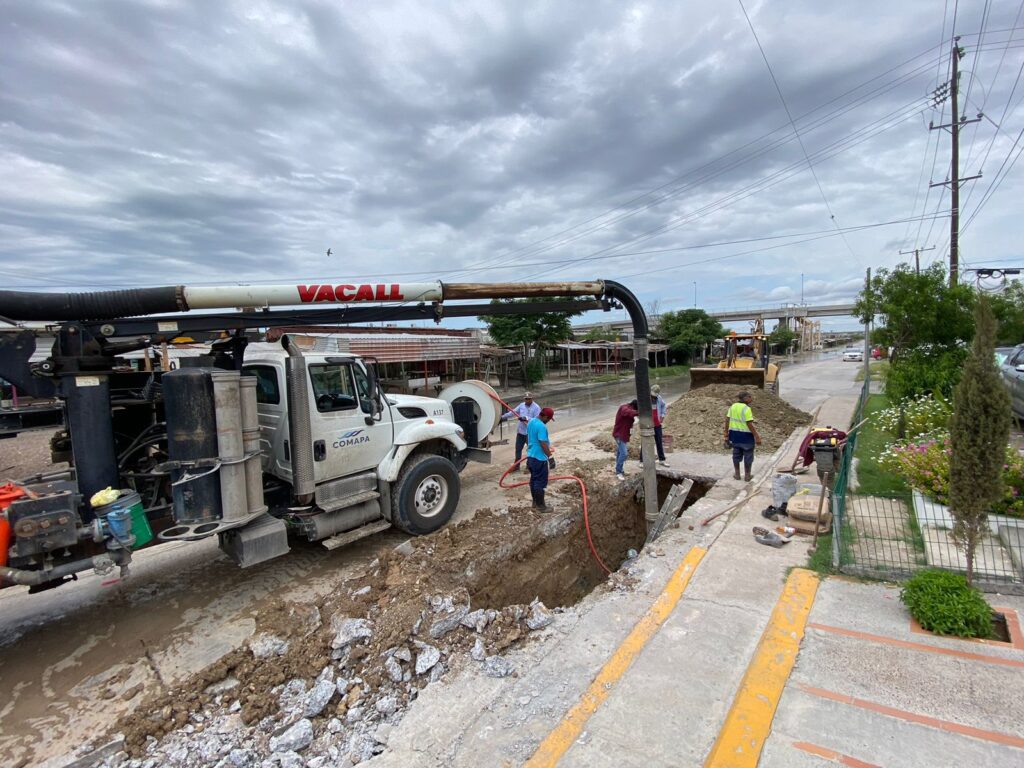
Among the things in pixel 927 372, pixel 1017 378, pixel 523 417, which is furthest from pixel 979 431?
pixel 1017 378

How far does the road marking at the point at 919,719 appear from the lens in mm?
2797

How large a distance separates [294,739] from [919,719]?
12.2 feet

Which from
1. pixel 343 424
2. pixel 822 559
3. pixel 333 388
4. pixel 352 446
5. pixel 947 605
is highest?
pixel 333 388

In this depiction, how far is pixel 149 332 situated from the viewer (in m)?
4.34

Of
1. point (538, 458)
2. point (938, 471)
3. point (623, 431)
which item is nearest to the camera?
point (938, 471)

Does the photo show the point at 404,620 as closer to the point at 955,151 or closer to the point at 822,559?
the point at 822,559

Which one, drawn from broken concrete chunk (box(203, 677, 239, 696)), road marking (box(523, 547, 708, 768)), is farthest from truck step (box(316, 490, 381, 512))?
road marking (box(523, 547, 708, 768))

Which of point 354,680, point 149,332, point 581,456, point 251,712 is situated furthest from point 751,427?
point 149,332

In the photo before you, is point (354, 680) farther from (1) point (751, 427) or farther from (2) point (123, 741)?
(1) point (751, 427)

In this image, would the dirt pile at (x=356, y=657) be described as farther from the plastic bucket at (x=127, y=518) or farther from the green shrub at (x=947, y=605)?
the green shrub at (x=947, y=605)

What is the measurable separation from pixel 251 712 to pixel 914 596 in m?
4.94

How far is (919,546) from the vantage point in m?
5.25

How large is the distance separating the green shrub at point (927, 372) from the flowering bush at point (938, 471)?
4580 mm

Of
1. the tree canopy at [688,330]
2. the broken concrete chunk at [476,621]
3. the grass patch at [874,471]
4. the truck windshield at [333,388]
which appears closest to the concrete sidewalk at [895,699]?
the broken concrete chunk at [476,621]
